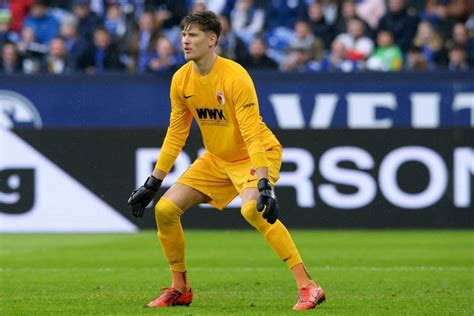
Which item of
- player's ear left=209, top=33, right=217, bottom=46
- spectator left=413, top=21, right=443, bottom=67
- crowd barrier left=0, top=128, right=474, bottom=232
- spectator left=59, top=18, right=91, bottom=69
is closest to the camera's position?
player's ear left=209, top=33, right=217, bottom=46

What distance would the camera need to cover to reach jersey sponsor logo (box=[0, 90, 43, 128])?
18.2 meters

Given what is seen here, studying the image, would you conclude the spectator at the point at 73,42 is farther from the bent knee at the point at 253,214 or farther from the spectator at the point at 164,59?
the bent knee at the point at 253,214

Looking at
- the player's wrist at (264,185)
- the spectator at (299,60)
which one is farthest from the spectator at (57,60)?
the player's wrist at (264,185)

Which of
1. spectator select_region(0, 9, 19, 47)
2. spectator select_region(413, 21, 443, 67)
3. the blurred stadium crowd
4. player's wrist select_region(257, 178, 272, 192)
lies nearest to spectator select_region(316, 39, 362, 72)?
the blurred stadium crowd

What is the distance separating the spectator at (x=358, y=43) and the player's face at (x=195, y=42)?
10.3m

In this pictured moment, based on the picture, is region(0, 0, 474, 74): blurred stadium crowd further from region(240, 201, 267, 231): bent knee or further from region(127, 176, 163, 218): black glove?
region(240, 201, 267, 231): bent knee

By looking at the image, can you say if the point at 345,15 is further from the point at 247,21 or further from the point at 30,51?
the point at 30,51

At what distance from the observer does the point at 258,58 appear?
18734 mm

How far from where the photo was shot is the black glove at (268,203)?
8.27 m

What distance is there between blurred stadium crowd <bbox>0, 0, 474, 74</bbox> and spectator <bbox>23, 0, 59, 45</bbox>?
17 millimetres

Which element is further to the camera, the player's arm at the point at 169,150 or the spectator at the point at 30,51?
the spectator at the point at 30,51

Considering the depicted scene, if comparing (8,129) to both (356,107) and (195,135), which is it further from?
(356,107)

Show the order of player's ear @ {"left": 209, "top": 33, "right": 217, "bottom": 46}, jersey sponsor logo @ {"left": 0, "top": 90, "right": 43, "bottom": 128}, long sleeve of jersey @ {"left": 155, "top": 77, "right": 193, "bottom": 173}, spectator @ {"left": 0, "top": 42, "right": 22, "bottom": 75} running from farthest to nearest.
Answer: spectator @ {"left": 0, "top": 42, "right": 22, "bottom": 75}, jersey sponsor logo @ {"left": 0, "top": 90, "right": 43, "bottom": 128}, long sleeve of jersey @ {"left": 155, "top": 77, "right": 193, "bottom": 173}, player's ear @ {"left": 209, "top": 33, "right": 217, "bottom": 46}

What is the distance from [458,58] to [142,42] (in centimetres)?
522
